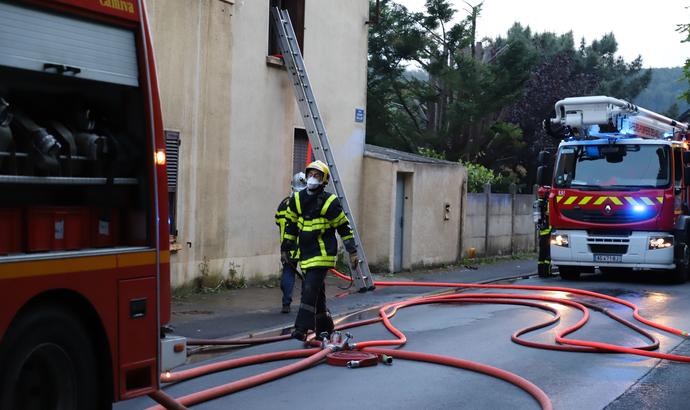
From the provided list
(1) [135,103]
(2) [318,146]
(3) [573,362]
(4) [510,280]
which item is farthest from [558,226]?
(1) [135,103]

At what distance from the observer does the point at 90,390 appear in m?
5.23

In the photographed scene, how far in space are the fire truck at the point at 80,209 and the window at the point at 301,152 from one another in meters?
9.84

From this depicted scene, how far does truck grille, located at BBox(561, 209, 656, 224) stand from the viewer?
51.8 ft

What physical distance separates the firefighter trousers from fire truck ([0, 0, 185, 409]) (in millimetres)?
3038

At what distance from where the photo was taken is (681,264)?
1602 cm

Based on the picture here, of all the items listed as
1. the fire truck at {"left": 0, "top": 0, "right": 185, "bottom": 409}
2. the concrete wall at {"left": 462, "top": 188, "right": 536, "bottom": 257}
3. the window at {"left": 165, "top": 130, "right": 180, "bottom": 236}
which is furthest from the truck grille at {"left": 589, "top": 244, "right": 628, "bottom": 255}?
the fire truck at {"left": 0, "top": 0, "right": 185, "bottom": 409}

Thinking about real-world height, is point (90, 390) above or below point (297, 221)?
below

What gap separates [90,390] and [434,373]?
3.46 m

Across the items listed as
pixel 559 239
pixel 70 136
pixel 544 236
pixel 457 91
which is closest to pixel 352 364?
pixel 70 136

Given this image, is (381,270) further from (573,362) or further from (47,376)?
(47,376)

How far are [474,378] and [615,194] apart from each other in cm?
930

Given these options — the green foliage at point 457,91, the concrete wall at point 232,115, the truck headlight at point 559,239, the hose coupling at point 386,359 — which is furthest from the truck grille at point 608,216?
the green foliage at point 457,91

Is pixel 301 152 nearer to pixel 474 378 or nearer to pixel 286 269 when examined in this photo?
pixel 286 269

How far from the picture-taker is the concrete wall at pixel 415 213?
1705 centimetres
